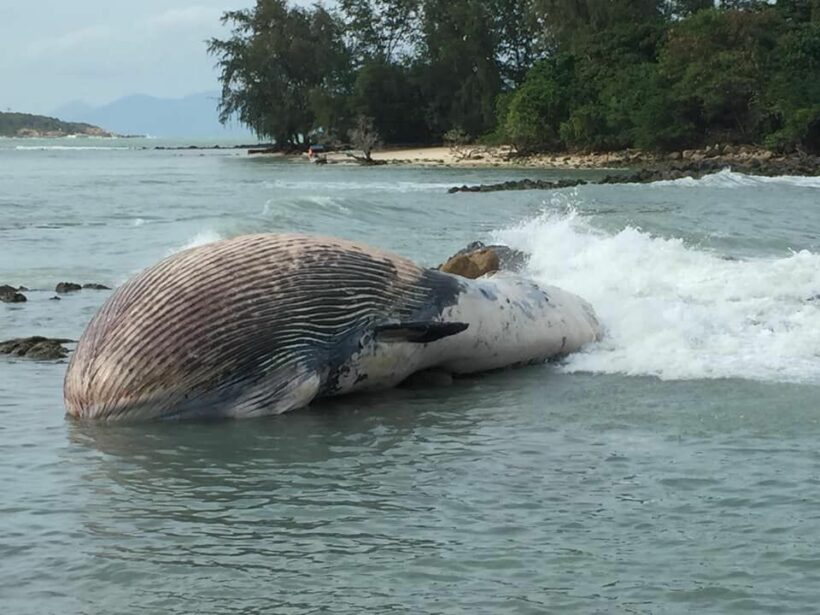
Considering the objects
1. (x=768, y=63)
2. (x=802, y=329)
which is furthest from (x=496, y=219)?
(x=768, y=63)

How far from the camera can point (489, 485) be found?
22.2 feet

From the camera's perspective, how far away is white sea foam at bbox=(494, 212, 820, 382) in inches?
393

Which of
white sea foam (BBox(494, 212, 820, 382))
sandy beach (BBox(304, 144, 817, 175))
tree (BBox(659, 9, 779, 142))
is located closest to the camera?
white sea foam (BBox(494, 212, 820, 382))

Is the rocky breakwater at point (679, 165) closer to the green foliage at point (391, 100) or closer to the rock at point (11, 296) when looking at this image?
the green foliage at point (391, 100)

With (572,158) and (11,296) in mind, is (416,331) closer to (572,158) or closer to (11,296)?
(11,296)

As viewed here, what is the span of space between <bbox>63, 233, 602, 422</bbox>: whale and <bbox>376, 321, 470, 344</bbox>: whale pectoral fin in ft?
0.03

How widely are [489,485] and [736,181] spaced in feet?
136

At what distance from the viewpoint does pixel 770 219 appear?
95.1 ft

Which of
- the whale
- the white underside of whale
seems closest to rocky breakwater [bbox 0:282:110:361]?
the whale

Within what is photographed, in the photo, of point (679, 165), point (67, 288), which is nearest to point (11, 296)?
point (67, 288)

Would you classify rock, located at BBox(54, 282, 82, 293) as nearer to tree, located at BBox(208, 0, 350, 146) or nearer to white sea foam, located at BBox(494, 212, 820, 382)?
white sea foam, located at BBox(494, 212, 820, 382)

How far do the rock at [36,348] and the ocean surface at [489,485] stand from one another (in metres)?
0.26

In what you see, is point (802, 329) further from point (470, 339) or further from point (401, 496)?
point (401, 496)

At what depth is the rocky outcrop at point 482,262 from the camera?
1291 cm
